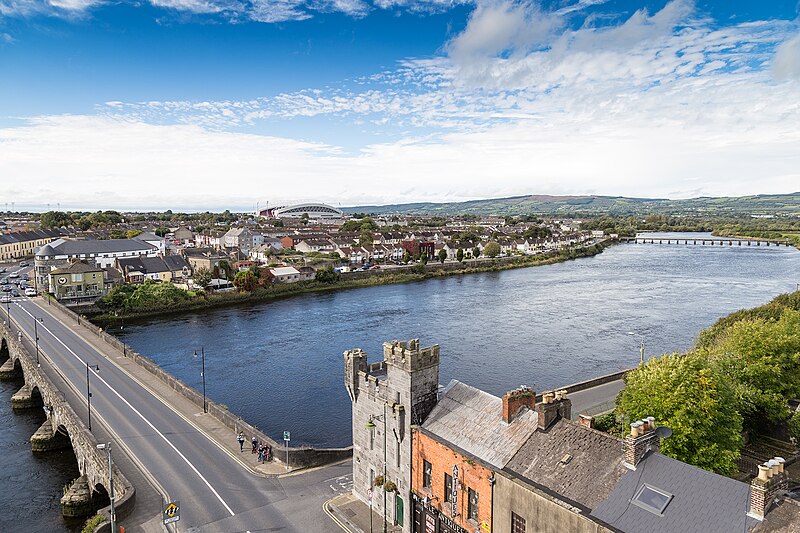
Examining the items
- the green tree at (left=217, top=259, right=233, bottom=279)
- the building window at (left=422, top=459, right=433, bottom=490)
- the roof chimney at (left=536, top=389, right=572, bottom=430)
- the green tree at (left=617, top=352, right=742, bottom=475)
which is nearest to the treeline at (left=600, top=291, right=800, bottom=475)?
the green tree at (left=617, top=352, right=742, bottom=475)

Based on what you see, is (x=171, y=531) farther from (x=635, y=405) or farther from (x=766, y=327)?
(x=766, y=327)

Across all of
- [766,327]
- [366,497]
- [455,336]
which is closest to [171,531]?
[366,497]

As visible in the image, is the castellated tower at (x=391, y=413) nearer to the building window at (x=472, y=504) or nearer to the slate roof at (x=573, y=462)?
the building window at (x=472, y=504)

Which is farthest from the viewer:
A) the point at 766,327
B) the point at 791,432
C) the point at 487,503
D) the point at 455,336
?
the point at 455,336

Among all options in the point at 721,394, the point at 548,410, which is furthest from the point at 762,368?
the point at 548,410

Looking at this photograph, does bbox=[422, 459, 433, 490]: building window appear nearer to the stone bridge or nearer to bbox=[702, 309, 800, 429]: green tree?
the stone bridge

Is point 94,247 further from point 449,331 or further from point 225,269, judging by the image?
point 449,331
